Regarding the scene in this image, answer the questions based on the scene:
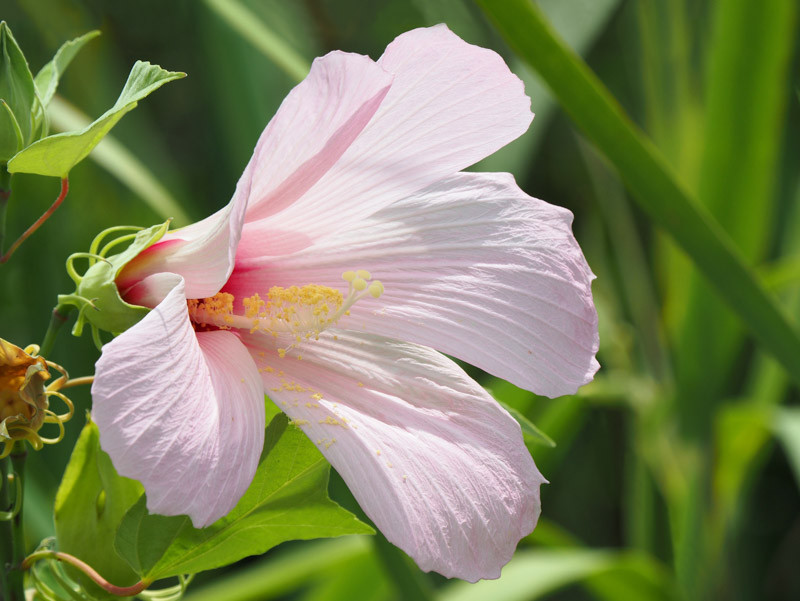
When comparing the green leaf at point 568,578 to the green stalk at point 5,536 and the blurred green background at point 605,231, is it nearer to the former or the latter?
the blurred green background at point 605,231

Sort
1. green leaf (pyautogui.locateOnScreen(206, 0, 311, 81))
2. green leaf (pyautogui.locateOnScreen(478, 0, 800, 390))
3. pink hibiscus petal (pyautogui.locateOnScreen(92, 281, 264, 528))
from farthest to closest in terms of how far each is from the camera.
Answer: green leaf (pyautogui.locateOnScreen(206, 0, 311, 81)) < green leaf (pyautogui.locateOnScreen(478, 0, 800, 390)) < pink hibiscus petal (pyautogui.locateOnScreen(92, 281, 264, 528))

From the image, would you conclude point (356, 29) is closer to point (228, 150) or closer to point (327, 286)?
point (228, 150)

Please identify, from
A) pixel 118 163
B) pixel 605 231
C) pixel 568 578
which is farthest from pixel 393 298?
pixel 605 231

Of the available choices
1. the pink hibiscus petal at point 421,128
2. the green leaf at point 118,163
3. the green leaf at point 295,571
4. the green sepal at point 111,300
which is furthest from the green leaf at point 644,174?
the green leaf at point 295,571

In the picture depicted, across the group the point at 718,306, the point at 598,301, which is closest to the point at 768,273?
the point at 718,306

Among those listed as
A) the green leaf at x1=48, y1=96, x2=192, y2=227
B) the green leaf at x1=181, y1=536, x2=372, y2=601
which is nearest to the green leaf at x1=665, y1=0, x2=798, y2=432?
the green leaf at x1=181, y1=536, x2=372, y2=601

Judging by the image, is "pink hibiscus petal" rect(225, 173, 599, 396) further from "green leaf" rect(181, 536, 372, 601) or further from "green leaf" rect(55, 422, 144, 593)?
"green leaf" rect(181, 536, 372, 601)

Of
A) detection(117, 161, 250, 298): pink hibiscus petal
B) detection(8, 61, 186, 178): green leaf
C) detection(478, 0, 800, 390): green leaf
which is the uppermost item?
detection(8, 61, 186, 178): green leaf
